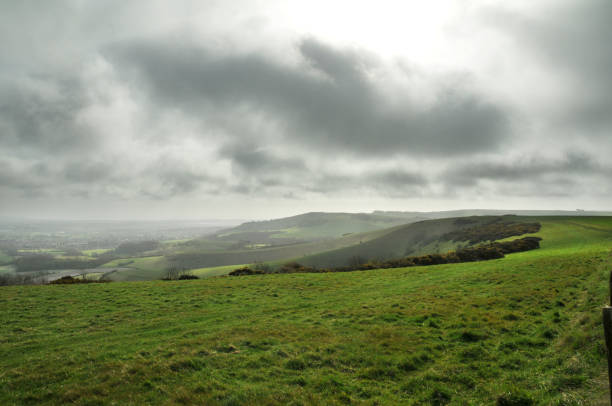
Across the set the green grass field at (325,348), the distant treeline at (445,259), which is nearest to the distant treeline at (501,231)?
the distant treeline at (445,259)

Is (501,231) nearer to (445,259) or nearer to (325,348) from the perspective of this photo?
(445,259)

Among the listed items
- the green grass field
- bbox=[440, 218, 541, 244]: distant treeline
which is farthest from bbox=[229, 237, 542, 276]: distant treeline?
bbox=[440, 218, 541, 244]: distant treeline

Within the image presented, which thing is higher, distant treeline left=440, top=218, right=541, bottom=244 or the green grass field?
the green grass field

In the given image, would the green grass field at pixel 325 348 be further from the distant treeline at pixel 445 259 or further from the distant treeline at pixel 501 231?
the distant treeline at pixel 501 231

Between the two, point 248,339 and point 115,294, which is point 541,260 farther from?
point 115,294

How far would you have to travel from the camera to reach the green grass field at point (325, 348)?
9594 mm

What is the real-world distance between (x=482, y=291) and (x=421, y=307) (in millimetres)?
8134

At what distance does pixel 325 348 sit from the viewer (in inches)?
539

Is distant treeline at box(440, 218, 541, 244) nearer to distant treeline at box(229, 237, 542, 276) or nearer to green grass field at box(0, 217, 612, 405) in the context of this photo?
distant treeline at box(229, 237, 542, 276)

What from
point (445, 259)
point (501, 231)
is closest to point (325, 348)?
point (445, 259)

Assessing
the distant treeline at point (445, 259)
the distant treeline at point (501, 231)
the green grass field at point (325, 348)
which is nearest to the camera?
the green grass field at point (325, 348)

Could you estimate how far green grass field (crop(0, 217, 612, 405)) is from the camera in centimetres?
959

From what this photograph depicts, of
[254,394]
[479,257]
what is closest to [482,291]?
[254,394]

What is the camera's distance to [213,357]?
42.6 feet
